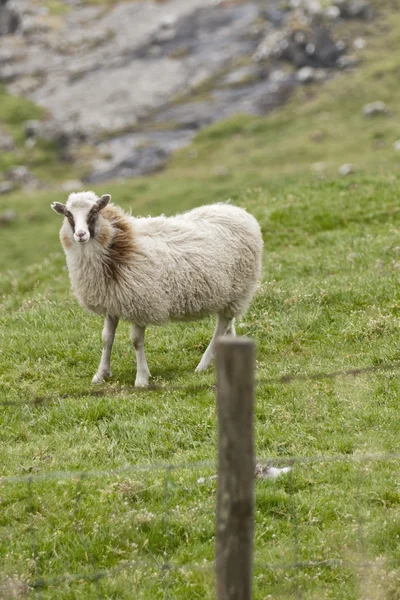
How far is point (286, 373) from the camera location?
35.2 feet

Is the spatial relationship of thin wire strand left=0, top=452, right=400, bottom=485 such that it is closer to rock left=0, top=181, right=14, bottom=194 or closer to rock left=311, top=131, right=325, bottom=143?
rock left=311, top=131, right=325, bottom=143

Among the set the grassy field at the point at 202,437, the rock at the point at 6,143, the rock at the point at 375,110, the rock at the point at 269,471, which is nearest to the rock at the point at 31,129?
the rock at the point at 6,143

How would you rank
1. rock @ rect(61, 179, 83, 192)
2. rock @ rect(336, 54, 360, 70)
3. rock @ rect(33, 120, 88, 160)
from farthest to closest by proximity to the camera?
1. rock @ rect(33, 120, 88, 160)
2. rock @ rect(336, 54, 360, 70)
3. rock @ rect(61, 179, 83, 192)

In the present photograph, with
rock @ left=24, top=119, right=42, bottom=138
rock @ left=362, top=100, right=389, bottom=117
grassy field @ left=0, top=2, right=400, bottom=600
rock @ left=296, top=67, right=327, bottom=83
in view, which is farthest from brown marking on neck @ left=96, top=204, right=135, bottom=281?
rock @ left=24, top=119, right=42, bottom=138

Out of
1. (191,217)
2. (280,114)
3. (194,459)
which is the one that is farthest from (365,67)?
(194,459)

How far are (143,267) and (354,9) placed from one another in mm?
78915

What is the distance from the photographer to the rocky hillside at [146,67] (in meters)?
70.8

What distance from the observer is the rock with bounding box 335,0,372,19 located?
82.5 meters

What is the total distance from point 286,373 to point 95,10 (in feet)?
348

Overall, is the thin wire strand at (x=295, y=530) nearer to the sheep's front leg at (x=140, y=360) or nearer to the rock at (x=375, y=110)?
the sheep's front leg at (x=140, y=360)

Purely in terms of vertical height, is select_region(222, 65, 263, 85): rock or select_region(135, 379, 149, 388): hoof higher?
select_region(222, 65, 263, 85): rock

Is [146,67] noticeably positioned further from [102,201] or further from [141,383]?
[141,383]

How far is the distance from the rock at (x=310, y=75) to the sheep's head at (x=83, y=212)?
64.3 metres

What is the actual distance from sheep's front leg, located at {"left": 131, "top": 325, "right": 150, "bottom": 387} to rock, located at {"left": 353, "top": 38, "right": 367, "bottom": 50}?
70.2m
